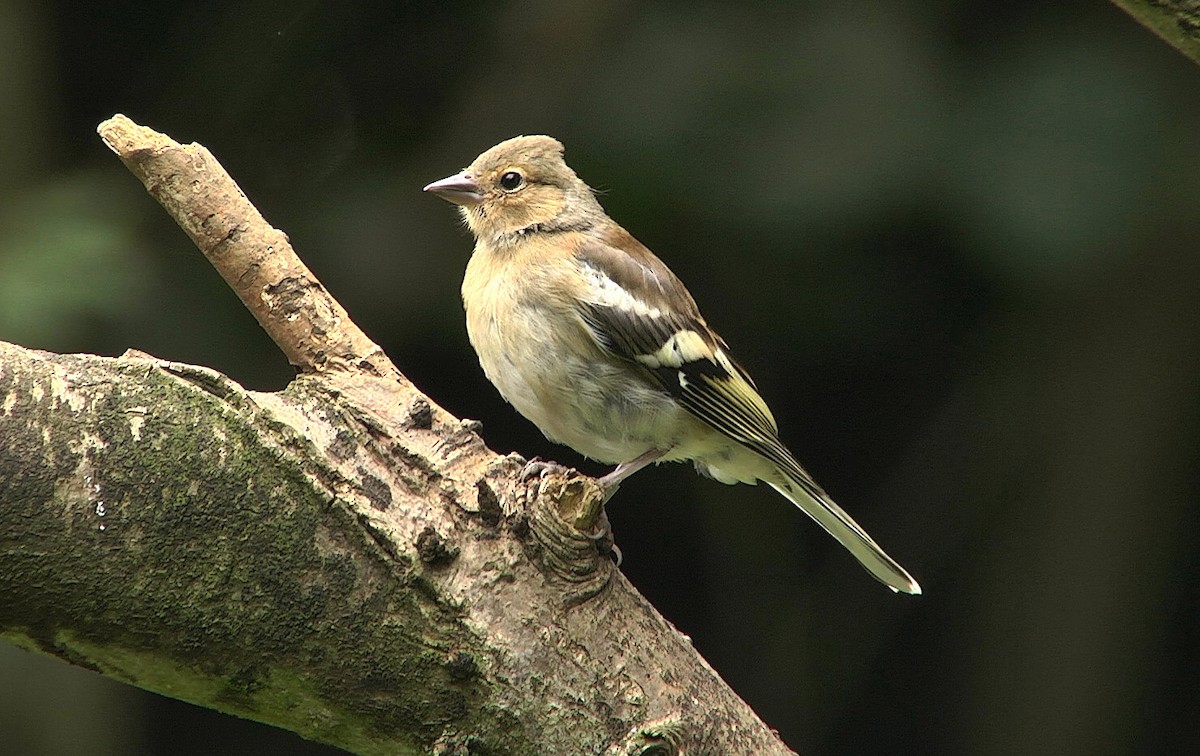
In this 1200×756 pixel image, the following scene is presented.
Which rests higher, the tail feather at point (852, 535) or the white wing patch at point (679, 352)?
the white wing patch at point (679, 352)

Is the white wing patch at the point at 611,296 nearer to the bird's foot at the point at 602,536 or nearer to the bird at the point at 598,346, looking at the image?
the bird at the point at 598,346

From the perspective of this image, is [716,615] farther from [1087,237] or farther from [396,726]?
[396,726]

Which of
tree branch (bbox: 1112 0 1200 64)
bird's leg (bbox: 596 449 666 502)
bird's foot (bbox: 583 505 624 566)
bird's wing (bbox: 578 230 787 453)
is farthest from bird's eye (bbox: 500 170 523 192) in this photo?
tree branch (bbox: 1112 0 1200 64)

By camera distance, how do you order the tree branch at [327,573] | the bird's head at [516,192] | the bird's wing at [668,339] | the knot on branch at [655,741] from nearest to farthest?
the tree branch at [327,573] < the knot on branch at [655,741] < the bird's wing at [668,339] < the bird's head at [516,192]

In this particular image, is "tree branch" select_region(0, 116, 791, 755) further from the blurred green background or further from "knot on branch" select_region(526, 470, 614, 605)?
the blurred green background

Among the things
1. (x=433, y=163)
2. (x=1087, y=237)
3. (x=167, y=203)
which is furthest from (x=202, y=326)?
(x=1087, y=237)

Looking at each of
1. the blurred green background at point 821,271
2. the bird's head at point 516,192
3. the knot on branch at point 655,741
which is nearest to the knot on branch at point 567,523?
the knot on branch at point 655,741
